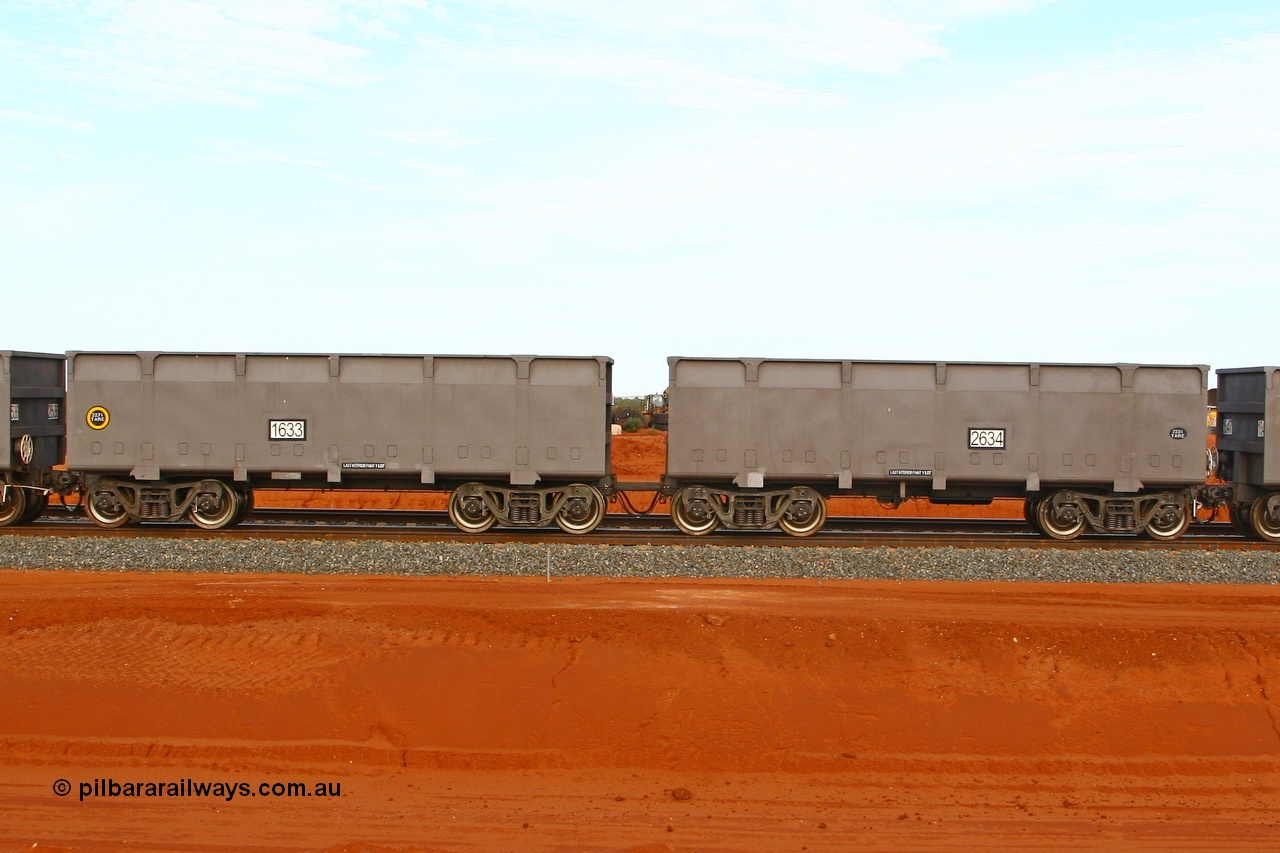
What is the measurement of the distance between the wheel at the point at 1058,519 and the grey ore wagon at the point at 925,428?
0.09m

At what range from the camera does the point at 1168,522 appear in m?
15.9

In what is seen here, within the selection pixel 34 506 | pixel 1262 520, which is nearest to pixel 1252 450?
pixel 1262 520

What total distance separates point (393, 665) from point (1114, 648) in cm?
715

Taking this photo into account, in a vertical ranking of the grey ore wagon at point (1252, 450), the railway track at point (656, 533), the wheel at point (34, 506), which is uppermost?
the grey ore wagon at point (1252, 450)

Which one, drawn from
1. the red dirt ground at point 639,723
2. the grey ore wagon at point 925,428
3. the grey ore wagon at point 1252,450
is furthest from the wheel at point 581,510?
the grey ore wagon at point 1252,450

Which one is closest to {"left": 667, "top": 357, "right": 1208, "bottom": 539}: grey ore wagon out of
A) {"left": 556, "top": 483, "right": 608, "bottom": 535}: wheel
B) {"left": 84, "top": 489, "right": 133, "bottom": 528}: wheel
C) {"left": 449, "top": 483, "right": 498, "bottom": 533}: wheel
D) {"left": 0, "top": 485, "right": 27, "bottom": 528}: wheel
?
{"left": 556, "top": 483, "right": 608, "bottom": 535}: wheel

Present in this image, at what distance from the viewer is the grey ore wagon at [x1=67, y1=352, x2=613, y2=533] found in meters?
15.8

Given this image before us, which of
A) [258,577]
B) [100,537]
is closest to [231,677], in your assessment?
[258,577]

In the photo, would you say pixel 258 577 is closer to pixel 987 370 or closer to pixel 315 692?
pixel 315 692

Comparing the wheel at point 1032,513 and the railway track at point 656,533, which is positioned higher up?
the wheel at point 1032,513

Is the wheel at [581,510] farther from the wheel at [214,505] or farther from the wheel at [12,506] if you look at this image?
the wheel at [12,506]

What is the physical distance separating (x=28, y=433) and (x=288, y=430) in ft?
15.3

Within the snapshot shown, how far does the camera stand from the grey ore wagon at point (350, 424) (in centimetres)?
1582

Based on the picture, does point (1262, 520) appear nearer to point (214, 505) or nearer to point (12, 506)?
point (214, 505)
